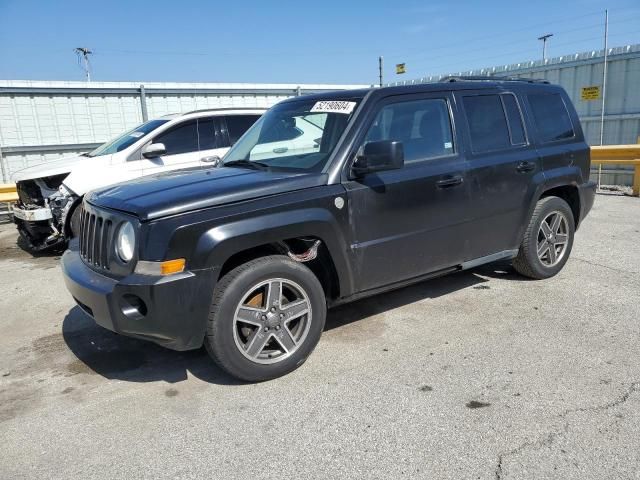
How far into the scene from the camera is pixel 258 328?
3.31 meters

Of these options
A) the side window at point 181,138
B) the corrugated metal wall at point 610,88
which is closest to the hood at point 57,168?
the side window at point 181,138

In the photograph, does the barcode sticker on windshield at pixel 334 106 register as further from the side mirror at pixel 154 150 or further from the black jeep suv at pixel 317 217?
the side mirror at pixel 154 150

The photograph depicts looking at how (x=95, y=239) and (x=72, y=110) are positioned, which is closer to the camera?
(x=95, y=239)

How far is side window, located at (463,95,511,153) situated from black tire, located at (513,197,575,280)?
0.81m

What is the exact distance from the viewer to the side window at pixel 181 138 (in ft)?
24.1

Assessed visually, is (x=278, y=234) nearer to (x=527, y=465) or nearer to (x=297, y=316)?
(x=297, y=316)

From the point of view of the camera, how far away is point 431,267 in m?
4.15

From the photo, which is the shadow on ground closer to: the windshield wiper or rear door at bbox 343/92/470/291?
rear door at bbox 343/92/470/291

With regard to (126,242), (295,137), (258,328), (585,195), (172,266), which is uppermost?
(295,137)

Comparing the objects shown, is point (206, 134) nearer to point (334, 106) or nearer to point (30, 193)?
point (30, 193)

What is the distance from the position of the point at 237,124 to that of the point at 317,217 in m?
4.92

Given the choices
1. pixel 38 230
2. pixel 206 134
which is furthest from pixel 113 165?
pixel 38 230

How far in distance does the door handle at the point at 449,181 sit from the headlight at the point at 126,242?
233 centimetres

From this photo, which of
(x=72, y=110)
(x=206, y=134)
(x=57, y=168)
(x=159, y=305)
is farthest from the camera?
(x=72, y=110)
